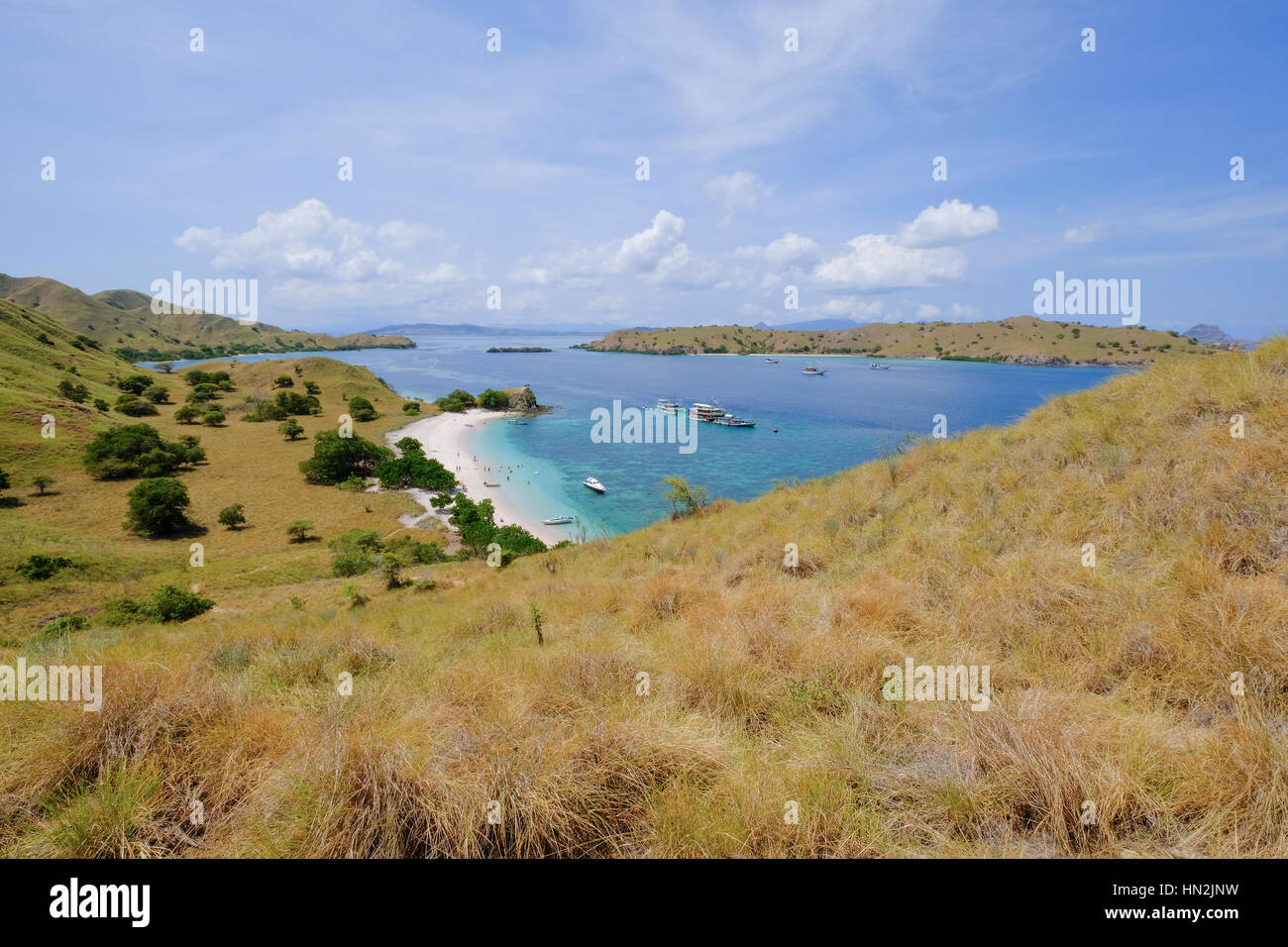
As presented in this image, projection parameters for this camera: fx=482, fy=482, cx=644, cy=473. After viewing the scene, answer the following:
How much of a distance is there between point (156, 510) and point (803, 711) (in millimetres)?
46177

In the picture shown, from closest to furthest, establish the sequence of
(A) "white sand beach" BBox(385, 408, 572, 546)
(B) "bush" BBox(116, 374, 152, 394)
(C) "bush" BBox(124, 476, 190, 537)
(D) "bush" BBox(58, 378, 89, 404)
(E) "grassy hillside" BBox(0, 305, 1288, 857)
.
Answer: (E) "grassy hillside" BBox(0, 305, 1288, 857), (C) "bush" BBox(124, 476, 190, 537), (A) "white sand beach" BBox(385, 408, 572, 546), (D) "bush" BBox(58, 378, 89, 404), (B) "bush" BBox(116, 374, 152, 394)

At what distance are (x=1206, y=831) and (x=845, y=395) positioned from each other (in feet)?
399

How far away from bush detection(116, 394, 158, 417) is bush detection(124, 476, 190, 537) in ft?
150

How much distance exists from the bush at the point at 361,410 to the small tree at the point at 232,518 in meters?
45.4

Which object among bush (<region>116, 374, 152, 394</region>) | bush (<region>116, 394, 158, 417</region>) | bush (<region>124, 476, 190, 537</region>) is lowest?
bush (<region>124, 476, 190, 537</region>)

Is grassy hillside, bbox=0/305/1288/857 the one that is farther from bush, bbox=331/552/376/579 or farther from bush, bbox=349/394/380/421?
bush, bbox=349/394/380/421

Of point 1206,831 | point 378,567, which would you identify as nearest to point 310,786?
point 1206,831

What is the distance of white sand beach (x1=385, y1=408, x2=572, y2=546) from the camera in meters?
41.0

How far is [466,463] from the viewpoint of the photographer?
195ft

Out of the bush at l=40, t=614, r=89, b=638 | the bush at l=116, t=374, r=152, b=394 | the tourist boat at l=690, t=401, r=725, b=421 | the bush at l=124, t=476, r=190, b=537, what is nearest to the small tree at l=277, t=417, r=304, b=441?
the bush at l=124, t=476, r=190, b=537

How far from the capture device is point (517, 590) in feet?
40.0

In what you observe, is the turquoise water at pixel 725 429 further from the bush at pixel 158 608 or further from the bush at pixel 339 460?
the bush at pixel 158 608

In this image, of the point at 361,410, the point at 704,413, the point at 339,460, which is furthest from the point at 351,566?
the point at 704,413

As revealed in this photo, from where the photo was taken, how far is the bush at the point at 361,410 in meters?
79.3
